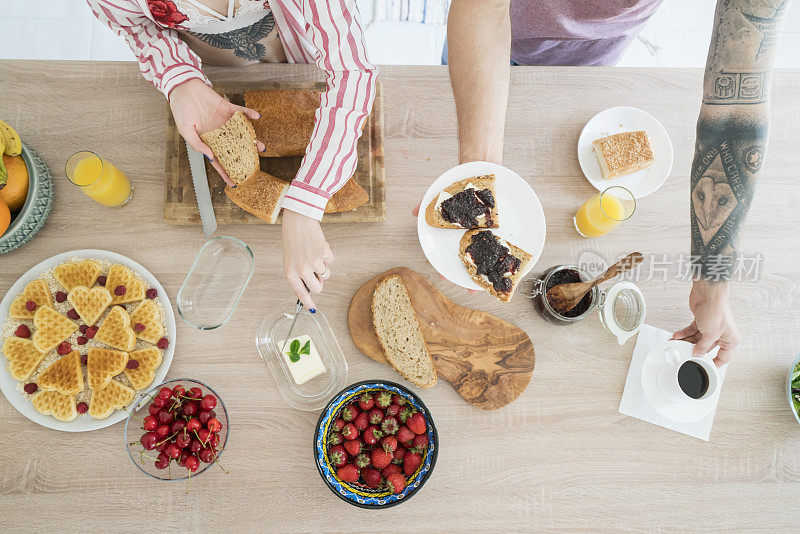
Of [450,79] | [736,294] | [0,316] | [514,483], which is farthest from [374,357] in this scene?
[736,294]

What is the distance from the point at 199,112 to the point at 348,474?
3.20 feet

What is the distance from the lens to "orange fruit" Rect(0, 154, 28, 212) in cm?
116

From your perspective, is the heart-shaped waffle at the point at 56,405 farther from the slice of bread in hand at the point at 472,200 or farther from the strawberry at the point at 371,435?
the slice of bread in hand at the point at 472,200

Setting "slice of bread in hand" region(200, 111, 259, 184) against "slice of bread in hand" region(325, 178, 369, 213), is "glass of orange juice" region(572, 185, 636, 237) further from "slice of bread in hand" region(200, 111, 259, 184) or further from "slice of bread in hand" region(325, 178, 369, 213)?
"slice of bread in hand" region(200, 111, 259, 184)

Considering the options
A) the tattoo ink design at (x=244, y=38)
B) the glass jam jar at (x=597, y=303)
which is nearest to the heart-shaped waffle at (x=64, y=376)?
the tattoo ink design at (x=244, y=38)

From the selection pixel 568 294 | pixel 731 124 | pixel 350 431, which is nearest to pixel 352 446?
pixel 350 431

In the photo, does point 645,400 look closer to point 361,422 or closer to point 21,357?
point 361,422

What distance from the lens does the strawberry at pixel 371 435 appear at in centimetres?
116

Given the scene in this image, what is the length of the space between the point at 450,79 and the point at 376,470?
3.45 ft

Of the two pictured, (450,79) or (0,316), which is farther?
(450,79)

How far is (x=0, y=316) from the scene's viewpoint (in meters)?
1.18

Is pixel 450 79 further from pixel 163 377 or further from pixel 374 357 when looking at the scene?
pixel 163 377

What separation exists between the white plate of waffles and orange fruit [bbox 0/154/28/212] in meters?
0.16

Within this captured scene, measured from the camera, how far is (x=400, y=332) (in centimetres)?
126
